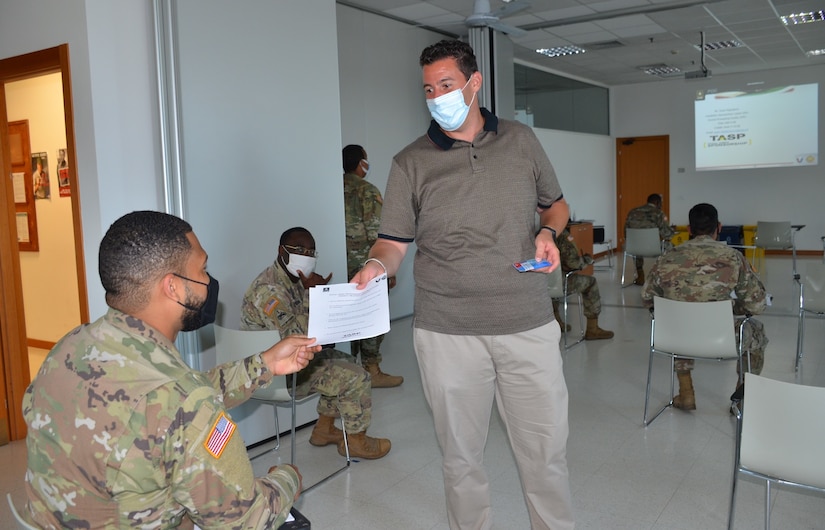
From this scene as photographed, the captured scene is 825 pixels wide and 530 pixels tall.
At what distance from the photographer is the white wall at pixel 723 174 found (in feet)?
39.9

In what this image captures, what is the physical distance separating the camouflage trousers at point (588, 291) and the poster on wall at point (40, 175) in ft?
15.8

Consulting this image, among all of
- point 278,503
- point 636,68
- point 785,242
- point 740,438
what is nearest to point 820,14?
point 785,242

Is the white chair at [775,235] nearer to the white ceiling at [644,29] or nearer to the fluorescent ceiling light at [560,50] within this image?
the white ceiling at [644,29]

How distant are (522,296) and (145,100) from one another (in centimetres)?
227

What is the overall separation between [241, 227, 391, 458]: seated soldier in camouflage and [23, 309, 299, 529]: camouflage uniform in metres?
1.99

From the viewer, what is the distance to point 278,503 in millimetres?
1499

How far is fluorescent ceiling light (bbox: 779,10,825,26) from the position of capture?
823cm

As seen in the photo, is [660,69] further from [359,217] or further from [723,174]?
[359,217]

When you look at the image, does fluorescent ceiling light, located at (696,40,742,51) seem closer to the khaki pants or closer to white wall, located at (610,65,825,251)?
white wall, located at (610,65,825,251)

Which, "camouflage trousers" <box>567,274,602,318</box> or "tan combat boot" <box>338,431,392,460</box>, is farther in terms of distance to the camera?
"camouflage trousers" <box>567,274,602,318</box>

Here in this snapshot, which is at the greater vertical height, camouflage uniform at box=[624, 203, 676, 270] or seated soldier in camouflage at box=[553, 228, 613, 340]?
camouflage uniform at box=[624, 203, 676, 270]

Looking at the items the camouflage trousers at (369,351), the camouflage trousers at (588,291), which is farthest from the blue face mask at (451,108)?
the camouflage trousers at (588,291)

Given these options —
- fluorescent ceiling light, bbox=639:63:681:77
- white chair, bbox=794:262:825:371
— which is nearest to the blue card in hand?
white chair, bbox=794:262:825:371

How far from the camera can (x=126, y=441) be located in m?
1.28
